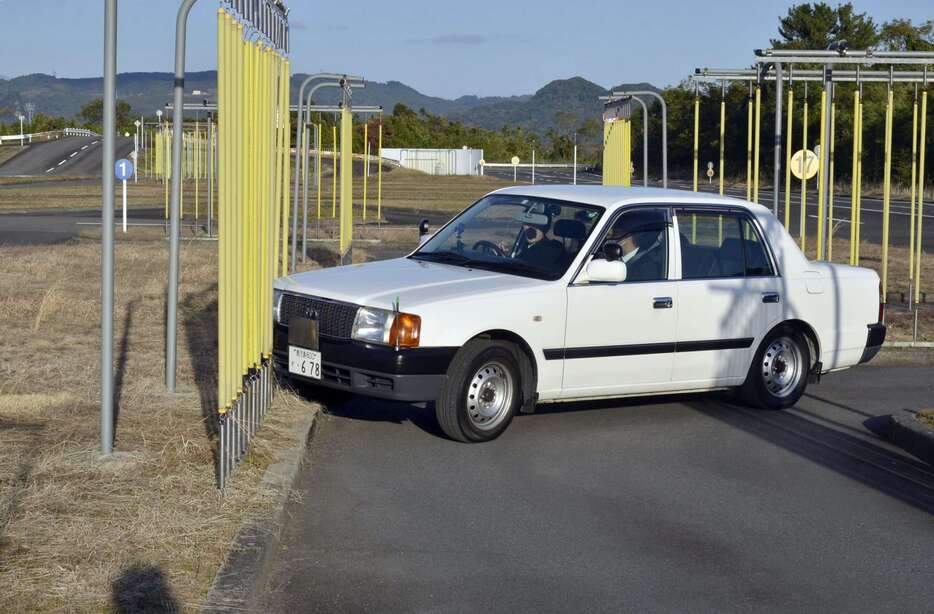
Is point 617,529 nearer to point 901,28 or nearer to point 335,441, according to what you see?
point 335,441

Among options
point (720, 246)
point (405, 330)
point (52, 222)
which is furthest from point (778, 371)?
point (52, 222)

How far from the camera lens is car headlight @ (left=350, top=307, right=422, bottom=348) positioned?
27.5ft

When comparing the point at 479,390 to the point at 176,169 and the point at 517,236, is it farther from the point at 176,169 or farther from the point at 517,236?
the point at 176,169

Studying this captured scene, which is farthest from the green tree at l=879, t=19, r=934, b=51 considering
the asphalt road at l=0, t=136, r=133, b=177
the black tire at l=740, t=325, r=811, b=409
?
the black tire at l=740, t=325, r=811, b=409

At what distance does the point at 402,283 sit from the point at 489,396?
3.16 ft

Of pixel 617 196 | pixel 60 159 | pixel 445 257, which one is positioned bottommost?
pixel 445 257

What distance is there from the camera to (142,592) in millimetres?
5207

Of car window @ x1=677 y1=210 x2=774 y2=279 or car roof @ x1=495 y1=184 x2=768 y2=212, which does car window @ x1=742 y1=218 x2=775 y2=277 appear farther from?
car roof @ x1=495 y1=184 x2=768 y2=212

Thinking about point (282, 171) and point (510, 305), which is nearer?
point (510, 305)

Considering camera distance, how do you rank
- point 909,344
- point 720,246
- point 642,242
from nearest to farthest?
point 642,242
point 720,246
point 909,344

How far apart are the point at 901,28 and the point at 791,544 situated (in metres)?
87.7

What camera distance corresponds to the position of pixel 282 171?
10.6 m

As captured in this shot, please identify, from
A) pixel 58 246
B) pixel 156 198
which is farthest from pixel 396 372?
pixel 156 198

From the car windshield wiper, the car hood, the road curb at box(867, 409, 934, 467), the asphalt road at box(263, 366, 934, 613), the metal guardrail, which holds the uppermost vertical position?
the metal guardrail
